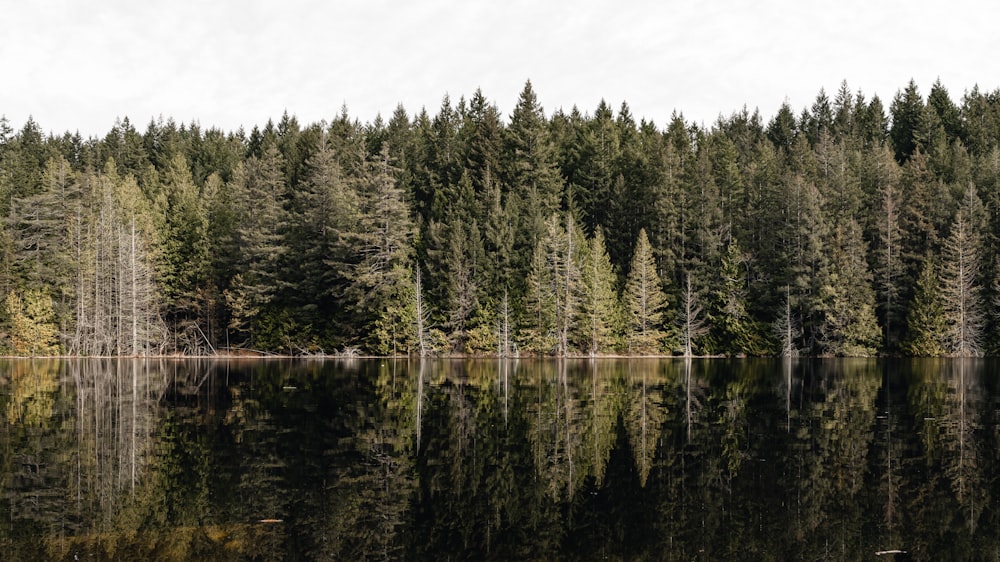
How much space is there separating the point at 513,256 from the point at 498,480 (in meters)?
Result: 60.2

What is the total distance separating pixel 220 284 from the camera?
77812mm

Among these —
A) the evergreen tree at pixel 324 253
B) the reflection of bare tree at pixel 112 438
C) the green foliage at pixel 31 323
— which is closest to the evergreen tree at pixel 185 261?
the green foliage at pixel 31 323

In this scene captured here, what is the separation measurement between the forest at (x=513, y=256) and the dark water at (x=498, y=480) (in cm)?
4457

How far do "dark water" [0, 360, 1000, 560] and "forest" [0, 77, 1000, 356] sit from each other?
146 feet

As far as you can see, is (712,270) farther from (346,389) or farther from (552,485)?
(552,485)

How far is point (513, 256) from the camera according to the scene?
73.8m

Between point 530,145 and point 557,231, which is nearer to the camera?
point 557,231

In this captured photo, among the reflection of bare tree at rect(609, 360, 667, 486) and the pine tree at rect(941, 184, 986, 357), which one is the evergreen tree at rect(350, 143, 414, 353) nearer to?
the reflection of bare tree at rect(609, 360, 667, 486)

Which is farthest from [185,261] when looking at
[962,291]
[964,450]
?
[964,450]

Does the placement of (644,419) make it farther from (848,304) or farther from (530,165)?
(530,165)

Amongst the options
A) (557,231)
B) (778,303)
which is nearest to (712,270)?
(778,303)

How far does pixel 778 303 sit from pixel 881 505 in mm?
67298

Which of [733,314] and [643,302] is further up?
[643,302]

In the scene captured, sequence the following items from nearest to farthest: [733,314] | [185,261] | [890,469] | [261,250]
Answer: [890,469] < [261,250] < [733,314] < [185,261]
